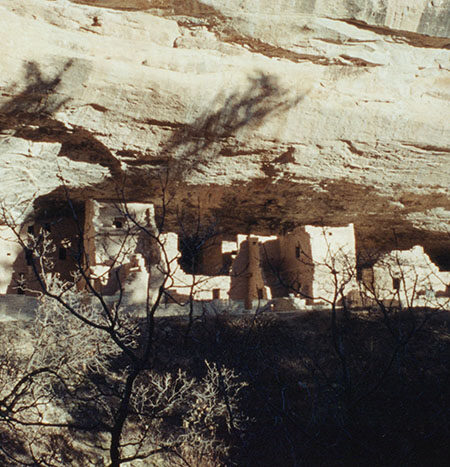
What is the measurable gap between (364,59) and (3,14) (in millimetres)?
5259

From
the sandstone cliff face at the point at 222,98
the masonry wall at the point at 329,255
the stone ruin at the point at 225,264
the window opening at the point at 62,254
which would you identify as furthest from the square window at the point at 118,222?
the masonry wall at the point at 329,255

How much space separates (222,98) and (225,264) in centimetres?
317

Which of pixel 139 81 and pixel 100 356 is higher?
pixel 139 81

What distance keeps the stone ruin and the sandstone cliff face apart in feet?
2.67

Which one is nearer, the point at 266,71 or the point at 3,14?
the point at 3,14

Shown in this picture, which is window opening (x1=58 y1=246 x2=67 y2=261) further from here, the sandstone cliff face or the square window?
the square window

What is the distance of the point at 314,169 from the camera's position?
984 centimetres

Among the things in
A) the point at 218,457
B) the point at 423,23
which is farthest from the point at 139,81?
the point at 218,457

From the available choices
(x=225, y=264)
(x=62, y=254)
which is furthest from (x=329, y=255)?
(x=62, y=254)

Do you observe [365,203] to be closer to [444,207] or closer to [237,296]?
[444,207]

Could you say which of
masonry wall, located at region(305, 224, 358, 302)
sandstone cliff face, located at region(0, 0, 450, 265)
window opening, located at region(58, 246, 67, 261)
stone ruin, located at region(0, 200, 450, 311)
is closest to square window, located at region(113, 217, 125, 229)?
stone ruin, located at region(0, 200, 450, 311)

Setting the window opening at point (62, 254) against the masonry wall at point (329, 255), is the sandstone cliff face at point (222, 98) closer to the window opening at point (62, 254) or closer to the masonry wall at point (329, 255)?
the masonry wall at point (329, 255)

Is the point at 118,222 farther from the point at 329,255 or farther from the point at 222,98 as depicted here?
the point at 329,255

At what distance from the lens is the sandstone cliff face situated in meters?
7.80
